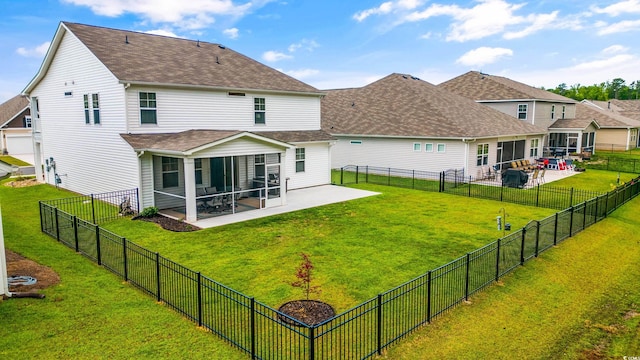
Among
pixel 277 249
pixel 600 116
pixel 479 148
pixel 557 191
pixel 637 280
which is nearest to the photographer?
pixel 637 280

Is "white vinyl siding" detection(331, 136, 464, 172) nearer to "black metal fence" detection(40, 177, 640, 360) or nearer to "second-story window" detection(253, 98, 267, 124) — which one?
"second-story window" detection(253, 98, 267, 124)

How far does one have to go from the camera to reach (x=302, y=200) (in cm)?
2167

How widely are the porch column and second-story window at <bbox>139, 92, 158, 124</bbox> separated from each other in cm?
425

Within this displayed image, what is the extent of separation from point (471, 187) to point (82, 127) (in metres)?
21.9

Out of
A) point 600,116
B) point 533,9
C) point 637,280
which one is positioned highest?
point 533,9

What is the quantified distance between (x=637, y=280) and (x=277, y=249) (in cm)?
1015

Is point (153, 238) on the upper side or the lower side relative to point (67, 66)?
lower

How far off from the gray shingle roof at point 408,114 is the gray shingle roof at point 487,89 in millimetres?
5241

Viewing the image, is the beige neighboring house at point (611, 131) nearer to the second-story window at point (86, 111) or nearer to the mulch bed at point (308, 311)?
the second-story window at point (86, 111)

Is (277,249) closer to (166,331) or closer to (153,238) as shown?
(153,238)

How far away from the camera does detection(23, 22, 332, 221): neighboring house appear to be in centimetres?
1830

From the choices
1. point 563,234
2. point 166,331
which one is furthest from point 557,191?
point 166,331

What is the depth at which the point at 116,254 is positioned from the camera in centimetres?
1203

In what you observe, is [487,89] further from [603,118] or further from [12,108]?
[12,108]
